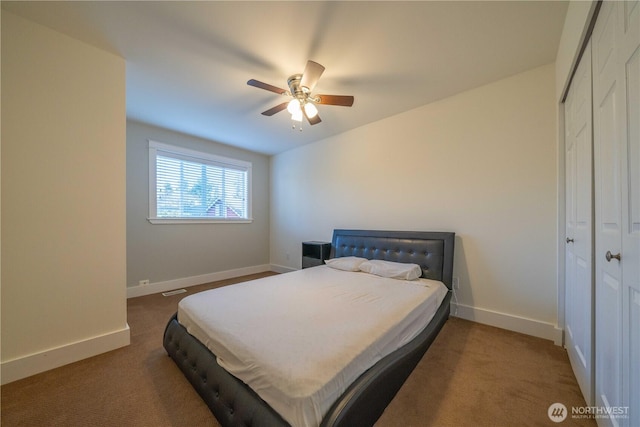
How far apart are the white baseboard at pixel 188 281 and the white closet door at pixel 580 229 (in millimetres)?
4608

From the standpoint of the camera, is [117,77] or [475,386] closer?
[475,386]

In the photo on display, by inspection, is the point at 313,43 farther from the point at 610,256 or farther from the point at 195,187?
the point at 195,187

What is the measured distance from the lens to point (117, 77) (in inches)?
84.4

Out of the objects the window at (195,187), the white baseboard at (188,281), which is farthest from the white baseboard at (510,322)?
the window at (195,187)

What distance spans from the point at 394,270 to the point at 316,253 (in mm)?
1501

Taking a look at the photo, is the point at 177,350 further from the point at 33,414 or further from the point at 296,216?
the point at 296,216

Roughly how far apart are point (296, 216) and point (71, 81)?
11.1ft

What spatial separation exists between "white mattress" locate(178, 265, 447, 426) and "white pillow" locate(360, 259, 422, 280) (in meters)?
0.11

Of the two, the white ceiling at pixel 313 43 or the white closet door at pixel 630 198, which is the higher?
the white ceiling at pixel 313 43

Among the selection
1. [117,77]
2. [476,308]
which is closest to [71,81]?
[117,77]

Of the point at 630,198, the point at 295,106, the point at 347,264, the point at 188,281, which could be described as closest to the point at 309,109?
the point at 295,106

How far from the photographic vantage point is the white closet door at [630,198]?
90 centimetres

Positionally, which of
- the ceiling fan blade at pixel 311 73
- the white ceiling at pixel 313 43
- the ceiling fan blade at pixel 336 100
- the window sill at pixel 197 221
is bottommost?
the window sill at pixel 197 221

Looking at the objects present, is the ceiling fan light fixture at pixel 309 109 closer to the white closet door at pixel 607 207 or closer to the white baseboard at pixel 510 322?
the white closet door at pixel 607 207
